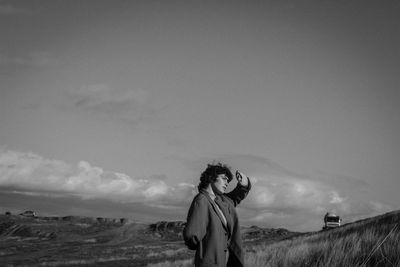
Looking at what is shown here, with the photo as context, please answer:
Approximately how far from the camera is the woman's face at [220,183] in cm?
531

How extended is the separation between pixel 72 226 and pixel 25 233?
12.8 metres

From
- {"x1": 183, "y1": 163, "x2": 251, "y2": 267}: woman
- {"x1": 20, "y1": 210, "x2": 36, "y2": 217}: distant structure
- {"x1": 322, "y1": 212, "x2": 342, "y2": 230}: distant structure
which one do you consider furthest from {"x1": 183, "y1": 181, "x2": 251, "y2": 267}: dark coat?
{"x1": 20, "y1": 210, "x2": 36, "y2": 217}: distant structure

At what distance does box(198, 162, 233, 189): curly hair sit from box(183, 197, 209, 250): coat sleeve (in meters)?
0.37

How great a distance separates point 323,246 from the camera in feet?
27.1

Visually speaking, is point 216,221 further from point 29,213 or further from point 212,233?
point 29,213

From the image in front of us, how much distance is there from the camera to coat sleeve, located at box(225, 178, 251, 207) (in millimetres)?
5473

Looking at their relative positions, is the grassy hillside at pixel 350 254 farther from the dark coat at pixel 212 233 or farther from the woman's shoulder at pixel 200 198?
the woman's shoulder at pixel 200 198

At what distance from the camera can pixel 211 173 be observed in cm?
533

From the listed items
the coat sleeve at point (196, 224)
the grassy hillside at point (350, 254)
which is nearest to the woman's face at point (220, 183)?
the coat sleeve at point (196, 224)

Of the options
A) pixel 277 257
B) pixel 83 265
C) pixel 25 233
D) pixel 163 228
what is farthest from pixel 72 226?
pixel 277 257

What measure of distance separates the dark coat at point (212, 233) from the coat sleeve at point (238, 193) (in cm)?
18

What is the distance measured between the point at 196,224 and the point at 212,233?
23cm

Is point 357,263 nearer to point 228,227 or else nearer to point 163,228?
point 228,227

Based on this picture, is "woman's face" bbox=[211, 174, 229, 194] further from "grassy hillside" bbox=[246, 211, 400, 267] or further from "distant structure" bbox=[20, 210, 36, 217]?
"distant structure" bbox=[20, 210, 36, 217]
